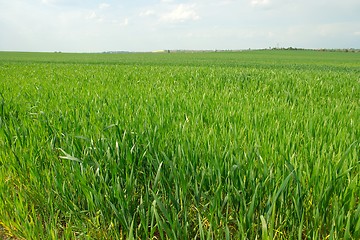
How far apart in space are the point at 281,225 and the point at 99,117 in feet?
5.81

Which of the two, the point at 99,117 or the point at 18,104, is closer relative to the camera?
the point at 99,117

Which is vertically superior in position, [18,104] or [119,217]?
[18,104]

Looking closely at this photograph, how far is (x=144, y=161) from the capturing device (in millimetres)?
1685

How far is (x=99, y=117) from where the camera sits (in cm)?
243

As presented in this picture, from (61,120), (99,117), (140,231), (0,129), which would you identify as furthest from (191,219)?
(0,129)

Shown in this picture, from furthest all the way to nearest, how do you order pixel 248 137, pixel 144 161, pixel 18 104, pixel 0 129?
pixel 18 104 → pixel 0 129 → pixel 248 137 → pixel 144 161

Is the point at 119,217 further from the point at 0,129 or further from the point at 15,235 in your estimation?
the point at 0,129

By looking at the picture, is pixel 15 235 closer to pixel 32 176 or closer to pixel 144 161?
pixel 32 176

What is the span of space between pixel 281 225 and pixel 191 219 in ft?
1.39

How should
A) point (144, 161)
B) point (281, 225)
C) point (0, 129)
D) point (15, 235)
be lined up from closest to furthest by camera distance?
point (281, 225) → point (15, 235) → point (144, 161) → point (0, 129)

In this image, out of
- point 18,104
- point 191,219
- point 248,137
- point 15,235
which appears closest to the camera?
point 191,219

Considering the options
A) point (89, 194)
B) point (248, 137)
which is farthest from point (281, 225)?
point (89, 194)

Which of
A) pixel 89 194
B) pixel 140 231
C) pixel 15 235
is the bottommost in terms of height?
pixel 15 235

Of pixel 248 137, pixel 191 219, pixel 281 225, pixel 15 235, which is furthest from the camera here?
pixel 248 137
